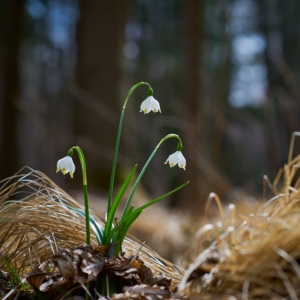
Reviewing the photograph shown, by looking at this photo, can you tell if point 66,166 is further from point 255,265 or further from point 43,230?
point 255,265

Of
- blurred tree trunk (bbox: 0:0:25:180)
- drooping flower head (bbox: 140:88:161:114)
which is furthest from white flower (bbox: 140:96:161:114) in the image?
blurred tree trunk (bbox: 0:0:25:180)

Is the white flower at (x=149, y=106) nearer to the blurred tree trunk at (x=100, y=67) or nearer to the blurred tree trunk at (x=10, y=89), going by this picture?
the blurred tree trunk at (x=100, y=67)

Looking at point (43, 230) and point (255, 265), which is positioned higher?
point (255, 265)

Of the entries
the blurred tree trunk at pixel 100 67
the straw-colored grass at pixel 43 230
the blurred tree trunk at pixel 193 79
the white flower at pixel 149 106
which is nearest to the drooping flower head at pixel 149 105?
the white flower at pixel 149 106

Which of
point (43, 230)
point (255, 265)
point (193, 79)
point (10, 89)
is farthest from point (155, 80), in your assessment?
point (255, 265)

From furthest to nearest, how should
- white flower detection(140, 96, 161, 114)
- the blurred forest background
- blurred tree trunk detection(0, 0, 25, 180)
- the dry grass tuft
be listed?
blurred tree trunk detection(0, 0, 25, 180) → the blurred forest background → white flower detection(140, 96, 161, 114) → the dry grass tuft

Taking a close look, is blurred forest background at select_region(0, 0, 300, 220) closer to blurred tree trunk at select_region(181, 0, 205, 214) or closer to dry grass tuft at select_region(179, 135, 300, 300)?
blurred tree trunk at select_region(181, 0, 205, 214)
